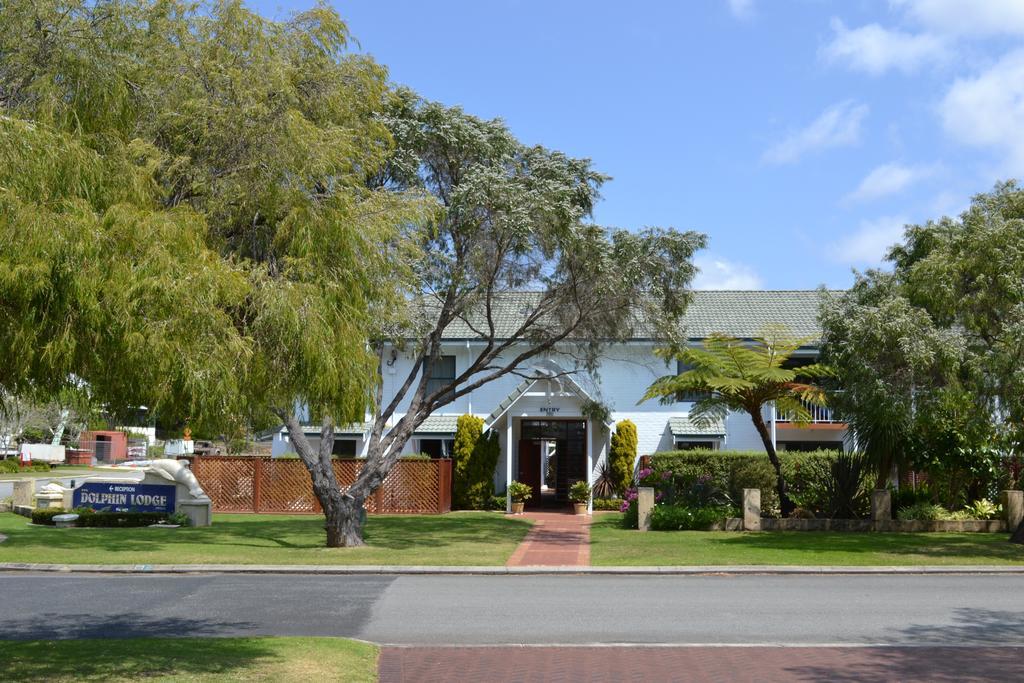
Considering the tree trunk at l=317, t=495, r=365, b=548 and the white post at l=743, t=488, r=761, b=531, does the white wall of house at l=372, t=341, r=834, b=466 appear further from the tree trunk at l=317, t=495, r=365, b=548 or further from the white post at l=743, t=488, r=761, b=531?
the tree trunk at l=317, t=495, r=365, b=548

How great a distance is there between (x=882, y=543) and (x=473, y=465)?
41.4 ft

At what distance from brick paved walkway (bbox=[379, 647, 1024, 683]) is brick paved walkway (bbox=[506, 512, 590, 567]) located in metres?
7.60

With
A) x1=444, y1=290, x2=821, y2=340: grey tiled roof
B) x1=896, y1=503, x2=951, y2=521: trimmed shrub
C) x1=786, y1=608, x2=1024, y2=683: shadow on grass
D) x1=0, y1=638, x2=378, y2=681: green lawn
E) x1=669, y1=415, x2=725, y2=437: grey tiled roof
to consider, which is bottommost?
x1=786, y1=608, x2=1024, y2=683: shadow on grass

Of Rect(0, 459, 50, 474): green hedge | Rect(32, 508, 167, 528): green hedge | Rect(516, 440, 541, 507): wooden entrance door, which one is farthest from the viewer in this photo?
Rect(0, 459, 50, 474): green hedge

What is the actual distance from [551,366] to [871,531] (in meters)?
11.0

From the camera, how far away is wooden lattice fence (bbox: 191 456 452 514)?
28.3 metres

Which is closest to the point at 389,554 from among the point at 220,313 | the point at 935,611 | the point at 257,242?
the point at 935,611

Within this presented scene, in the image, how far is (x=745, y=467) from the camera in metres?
28.0

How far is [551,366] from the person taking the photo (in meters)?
30.3

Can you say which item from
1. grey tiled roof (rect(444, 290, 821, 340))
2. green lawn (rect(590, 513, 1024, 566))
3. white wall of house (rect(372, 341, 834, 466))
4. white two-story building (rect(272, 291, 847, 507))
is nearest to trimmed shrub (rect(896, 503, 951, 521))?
green lawn (rect(590, 513, 1024, 566))

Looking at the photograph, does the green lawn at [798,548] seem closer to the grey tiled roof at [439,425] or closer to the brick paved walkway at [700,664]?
the brick paved walkway at [700,664]

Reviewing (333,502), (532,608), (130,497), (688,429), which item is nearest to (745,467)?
(688,429)

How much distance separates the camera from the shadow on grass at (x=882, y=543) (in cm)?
1842

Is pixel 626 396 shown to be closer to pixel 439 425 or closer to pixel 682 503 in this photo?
pixel 439 425
